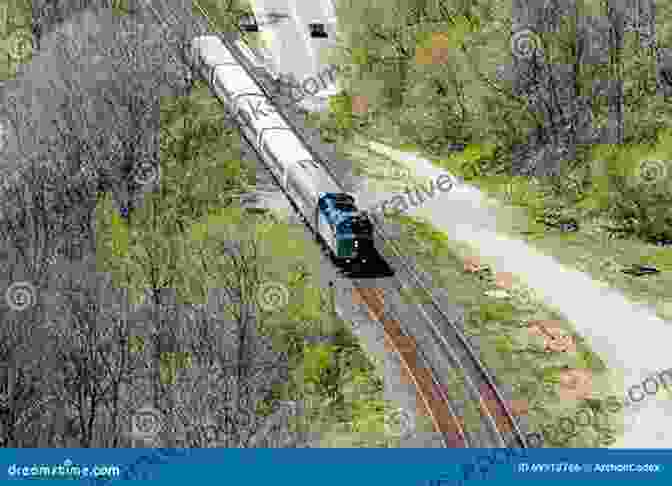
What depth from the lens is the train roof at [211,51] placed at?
78562 millimetres

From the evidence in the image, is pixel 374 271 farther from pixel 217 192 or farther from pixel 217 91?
pixel 217 91

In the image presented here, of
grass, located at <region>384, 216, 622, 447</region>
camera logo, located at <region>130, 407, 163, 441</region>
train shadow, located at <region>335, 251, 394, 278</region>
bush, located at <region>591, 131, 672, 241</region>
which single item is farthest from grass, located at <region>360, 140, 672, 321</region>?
camera logo, located at <region>130, 407, 163, 441</region>

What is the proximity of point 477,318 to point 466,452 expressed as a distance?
40.1ft

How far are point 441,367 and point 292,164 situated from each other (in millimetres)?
18532

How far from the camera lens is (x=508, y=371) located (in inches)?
1759

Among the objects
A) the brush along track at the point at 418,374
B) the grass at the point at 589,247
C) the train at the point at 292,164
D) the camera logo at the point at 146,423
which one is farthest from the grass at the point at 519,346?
the camera logo at the point at 146,423

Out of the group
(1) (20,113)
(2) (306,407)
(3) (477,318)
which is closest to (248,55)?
(1) (20,113)

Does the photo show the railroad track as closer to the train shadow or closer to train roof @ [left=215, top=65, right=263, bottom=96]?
the train shadow

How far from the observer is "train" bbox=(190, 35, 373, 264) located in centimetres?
5166

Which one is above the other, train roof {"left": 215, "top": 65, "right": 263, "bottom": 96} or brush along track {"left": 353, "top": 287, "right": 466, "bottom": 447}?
train roof {"left": 215, "top": 65, "right": 263, "bottom": 96}

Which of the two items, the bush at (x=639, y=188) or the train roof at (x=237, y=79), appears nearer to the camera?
the bush at (x=639, y=188)

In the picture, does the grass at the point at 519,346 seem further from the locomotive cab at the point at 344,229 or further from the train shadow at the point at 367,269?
the locomotive cab at the point at 344,229

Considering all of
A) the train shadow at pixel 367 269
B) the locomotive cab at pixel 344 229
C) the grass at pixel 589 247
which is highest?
the locomotive cab at pixel 344 229

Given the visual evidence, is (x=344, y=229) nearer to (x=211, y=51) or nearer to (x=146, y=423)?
(x=146, y=423)
